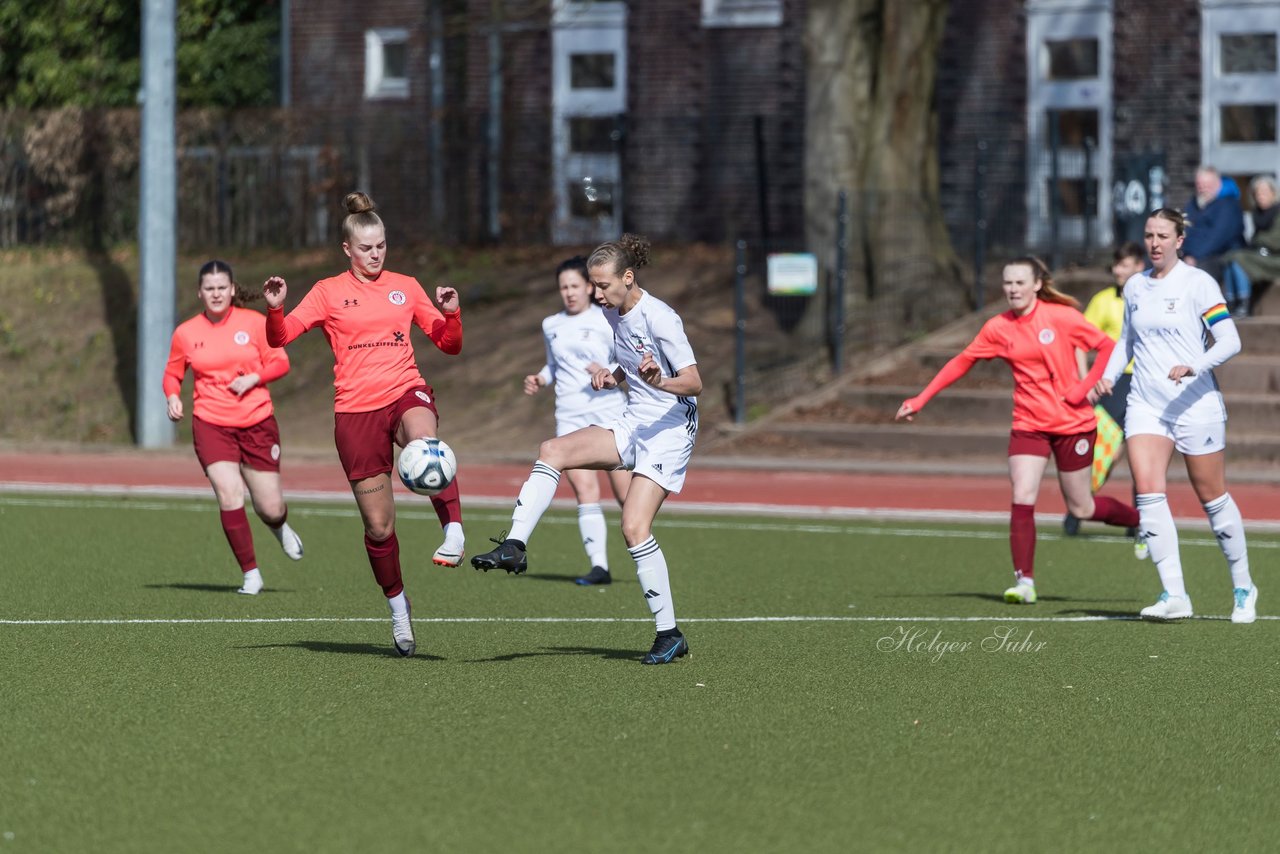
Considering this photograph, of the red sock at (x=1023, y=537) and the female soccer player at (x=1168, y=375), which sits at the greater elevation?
the female soccer player at (x=1168, y=375)

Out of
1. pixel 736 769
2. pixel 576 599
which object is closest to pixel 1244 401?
pixel 576 599

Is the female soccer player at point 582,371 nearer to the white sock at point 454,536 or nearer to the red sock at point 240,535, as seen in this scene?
the red sock at point 240,535

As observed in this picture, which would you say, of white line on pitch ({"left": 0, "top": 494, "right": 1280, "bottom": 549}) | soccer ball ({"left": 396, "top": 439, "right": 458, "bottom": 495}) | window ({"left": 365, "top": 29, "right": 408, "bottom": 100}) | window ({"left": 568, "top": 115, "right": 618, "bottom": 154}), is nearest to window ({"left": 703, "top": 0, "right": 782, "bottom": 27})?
window ({"left": 568, "top": 115, "right": 618, "bottom": 154})

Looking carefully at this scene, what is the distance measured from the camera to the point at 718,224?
1364 inches

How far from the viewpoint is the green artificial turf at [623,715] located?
20.9 ft

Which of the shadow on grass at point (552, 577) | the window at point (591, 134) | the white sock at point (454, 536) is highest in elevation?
the window at point (591, 134)

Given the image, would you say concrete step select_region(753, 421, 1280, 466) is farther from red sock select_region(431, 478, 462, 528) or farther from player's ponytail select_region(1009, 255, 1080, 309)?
red sock select_region(431, 478, 462, 528)

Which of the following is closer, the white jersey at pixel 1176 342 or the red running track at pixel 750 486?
the white jersey at pixel 1176 342

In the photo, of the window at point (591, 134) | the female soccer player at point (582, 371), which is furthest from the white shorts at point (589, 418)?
the window at point (591, 134)

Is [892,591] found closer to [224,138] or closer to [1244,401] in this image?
[1244,401]

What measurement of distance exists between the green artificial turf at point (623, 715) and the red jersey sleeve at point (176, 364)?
1.17 metres

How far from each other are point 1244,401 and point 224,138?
56.4 feet

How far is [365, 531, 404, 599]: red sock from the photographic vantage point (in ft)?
30.5

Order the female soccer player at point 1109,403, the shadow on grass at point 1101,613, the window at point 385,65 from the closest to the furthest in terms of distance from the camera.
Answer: the shadow on grass at point 1101,613
the female soccer player at point 1109,403
the window at point 385,65
